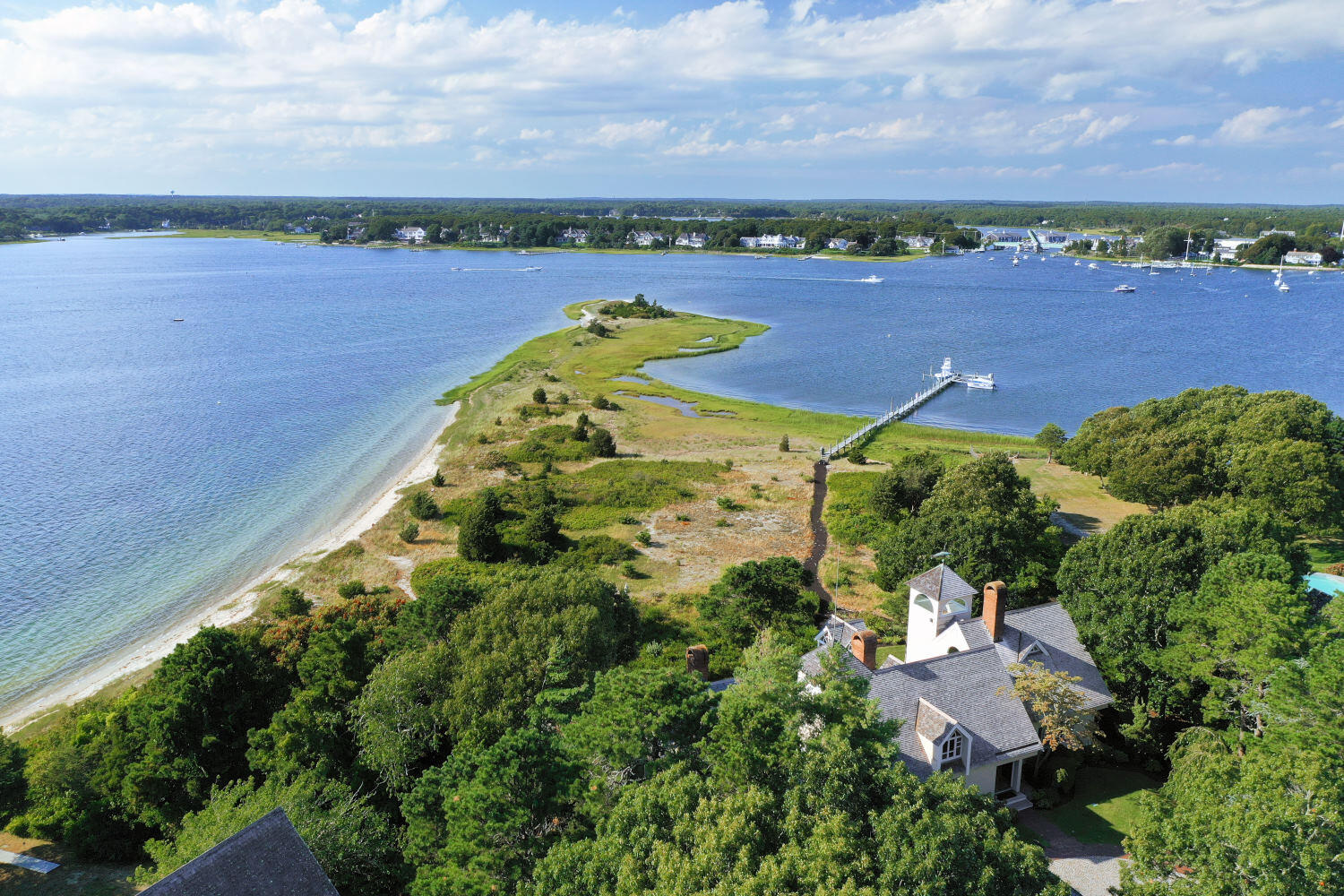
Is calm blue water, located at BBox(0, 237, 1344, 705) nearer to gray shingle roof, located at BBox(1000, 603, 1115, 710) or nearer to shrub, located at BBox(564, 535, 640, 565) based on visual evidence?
shrub, located at BBox(564, 535, 640, 565)

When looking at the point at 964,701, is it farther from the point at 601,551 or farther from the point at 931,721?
the point at 601,551

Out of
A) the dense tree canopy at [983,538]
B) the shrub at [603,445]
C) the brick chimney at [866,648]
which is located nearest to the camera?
the brick chimney at [866,648]

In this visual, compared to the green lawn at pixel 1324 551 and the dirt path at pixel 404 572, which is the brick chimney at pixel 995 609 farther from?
the dirt path at pixel 404 572

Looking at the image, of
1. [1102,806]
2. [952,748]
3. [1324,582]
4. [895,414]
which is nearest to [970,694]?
[952,748]

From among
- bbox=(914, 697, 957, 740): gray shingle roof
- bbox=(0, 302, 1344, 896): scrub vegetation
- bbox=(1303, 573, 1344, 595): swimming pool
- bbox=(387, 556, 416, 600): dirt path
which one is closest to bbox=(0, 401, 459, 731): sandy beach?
bbox=(0, 302, 1344, 896): scrub vegetation

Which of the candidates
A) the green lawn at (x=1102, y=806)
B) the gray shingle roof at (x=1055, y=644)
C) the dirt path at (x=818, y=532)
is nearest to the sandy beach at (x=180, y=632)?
the dirt path at (x=818, y=532)

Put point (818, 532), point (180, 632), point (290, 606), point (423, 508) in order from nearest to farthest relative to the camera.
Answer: point (290, 606) → point (180, 632) → point (818, 532) → point (423, 508)
